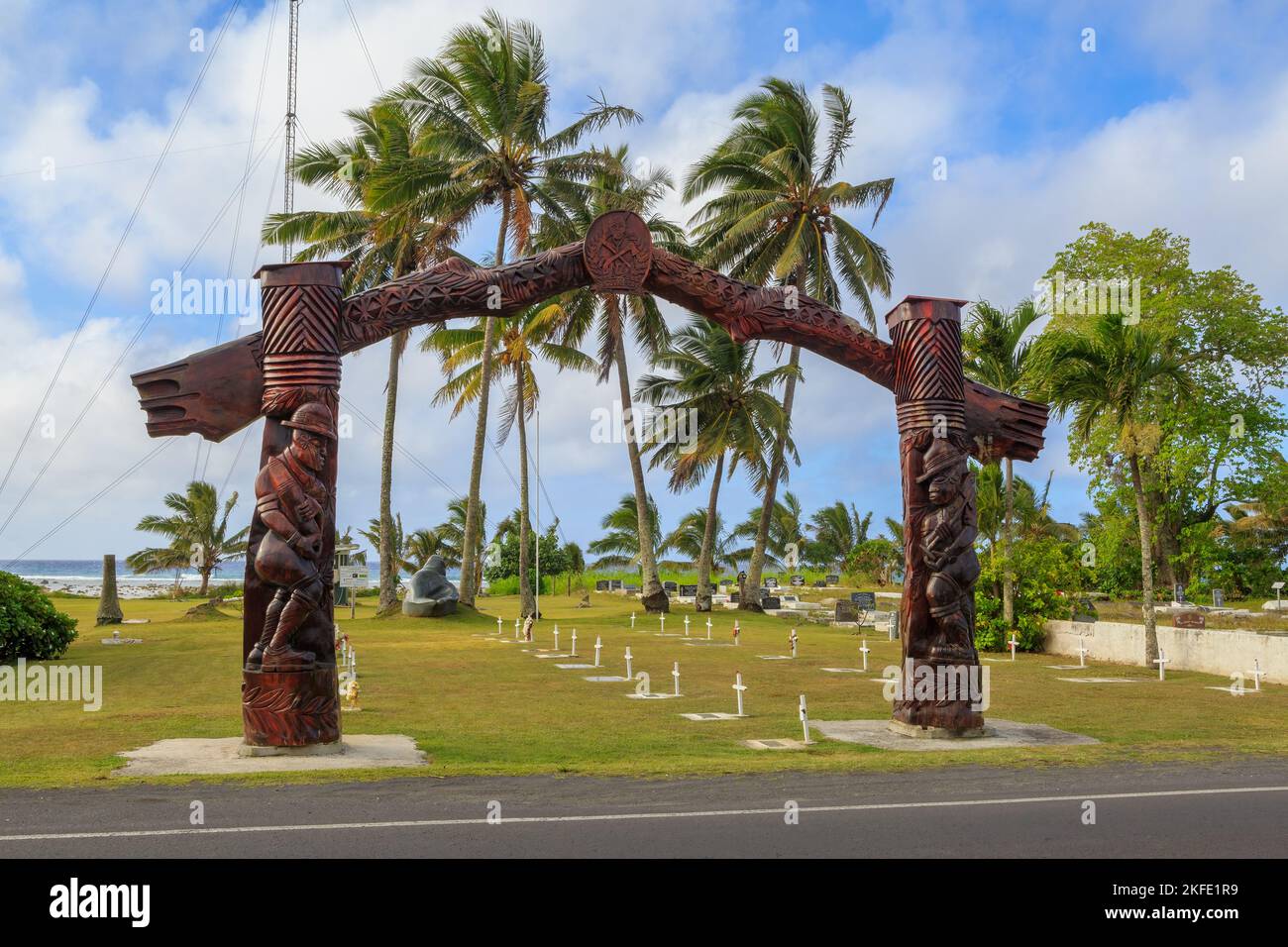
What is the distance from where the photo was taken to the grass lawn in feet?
33.9

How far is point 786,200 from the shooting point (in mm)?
34531

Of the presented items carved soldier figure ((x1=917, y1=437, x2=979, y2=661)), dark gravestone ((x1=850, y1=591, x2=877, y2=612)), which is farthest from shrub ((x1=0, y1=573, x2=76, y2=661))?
dark gravestone ((x1=850, y1=591, x2=877, y2=612))

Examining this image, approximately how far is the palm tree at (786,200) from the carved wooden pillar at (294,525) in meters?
23.9

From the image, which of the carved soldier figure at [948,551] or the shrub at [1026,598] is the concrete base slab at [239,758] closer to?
the carved soldier figure at [948,551]

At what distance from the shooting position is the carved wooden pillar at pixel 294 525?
10273 mm

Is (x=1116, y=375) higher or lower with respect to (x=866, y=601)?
higher

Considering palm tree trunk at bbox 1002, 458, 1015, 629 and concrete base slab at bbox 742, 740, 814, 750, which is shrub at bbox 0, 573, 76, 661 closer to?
concrete base slab at bbox 742, 740, 814, 750

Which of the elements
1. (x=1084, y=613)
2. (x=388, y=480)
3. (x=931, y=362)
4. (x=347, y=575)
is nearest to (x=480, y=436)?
(x=388, y=480)

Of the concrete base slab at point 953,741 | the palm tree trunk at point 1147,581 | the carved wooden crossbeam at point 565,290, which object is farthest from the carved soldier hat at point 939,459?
the palm tree trunk at point 1147,581

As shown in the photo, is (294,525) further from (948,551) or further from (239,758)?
(948,551)

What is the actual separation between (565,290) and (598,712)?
232 inches
